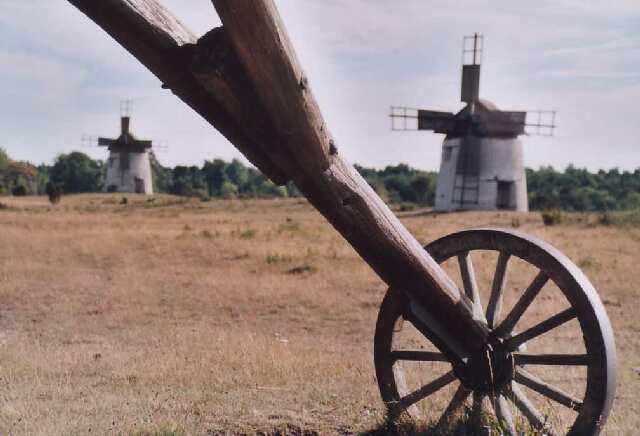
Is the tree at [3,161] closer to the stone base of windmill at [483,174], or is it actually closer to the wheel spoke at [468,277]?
the stone base of windmill at [483,174]

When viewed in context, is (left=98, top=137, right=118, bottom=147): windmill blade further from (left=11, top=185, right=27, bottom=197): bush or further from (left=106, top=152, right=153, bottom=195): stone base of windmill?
(left=11, top=185, right=27, bottom=197): bush

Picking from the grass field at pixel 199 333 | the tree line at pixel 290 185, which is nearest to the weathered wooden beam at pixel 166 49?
the grass field at pixel 199 333

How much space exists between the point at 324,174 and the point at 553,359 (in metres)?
1.70

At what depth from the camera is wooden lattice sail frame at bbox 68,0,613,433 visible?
2.88 meters

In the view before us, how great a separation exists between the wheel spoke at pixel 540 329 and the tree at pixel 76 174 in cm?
9194

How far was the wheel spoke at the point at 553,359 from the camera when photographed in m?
3.48

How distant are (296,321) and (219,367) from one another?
3.16 meters

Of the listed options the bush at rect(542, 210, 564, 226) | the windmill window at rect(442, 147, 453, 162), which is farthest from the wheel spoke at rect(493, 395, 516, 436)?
the windmill window at rect(442, 147, 453, 162)

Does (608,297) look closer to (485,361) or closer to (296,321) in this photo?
(296,321)

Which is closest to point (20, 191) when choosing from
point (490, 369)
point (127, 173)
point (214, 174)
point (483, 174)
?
point (127, 173)

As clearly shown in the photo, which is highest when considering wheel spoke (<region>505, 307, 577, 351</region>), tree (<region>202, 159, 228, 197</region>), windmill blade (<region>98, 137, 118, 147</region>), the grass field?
windmill blade (<region>98, 137, 118, 147</region>)

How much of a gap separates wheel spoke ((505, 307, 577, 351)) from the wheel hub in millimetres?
61

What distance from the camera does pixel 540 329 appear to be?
3.79 metres

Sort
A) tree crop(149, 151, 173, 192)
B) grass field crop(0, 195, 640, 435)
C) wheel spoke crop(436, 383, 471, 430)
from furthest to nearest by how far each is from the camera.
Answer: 1. tree crop(149, 151, 173, 192)
2. grass field crop(0, 195, 640, 435)
3. wheel spoke crop(436, 383, 471, 430)
